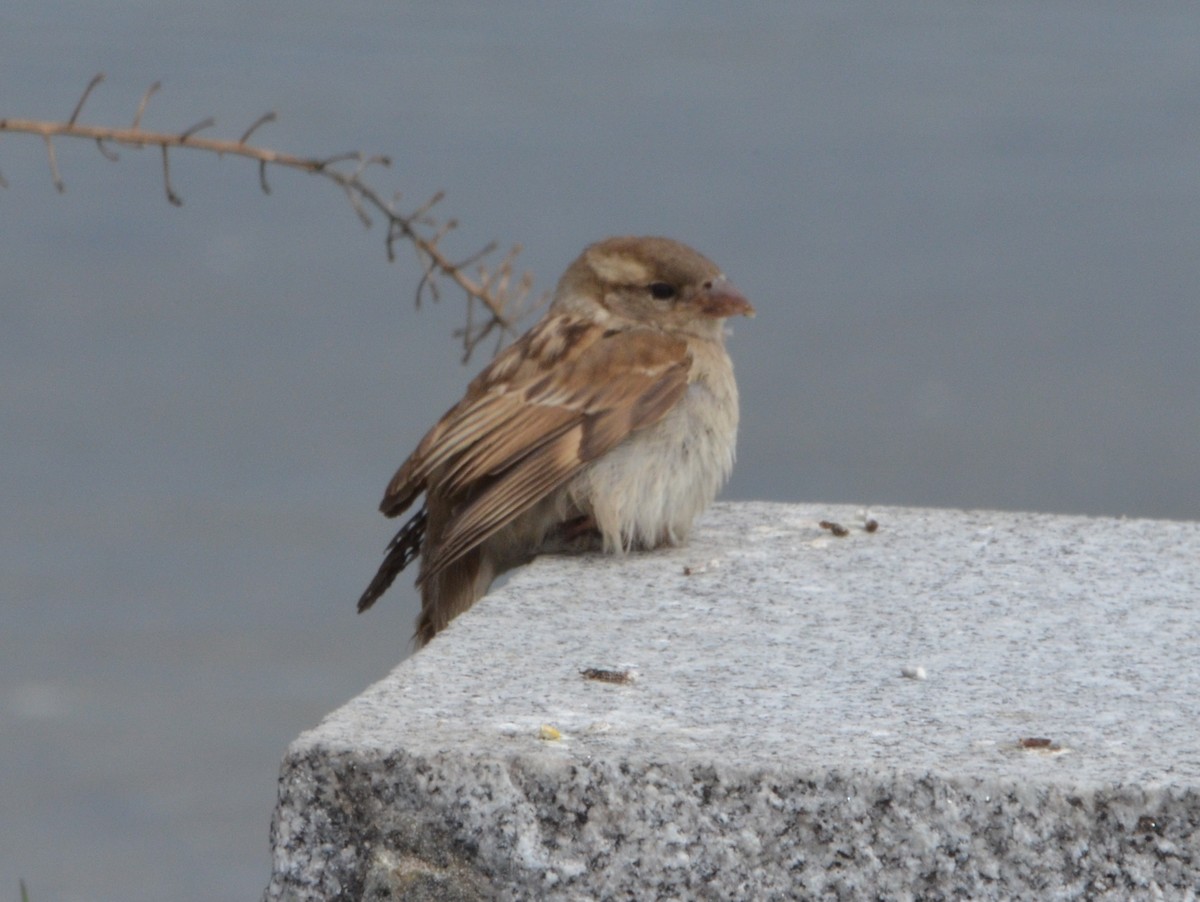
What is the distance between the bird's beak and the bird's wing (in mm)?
217

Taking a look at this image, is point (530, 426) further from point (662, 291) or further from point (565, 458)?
point (662, 291)

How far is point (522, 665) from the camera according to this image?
128 inches

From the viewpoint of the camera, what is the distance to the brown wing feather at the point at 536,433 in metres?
4.18

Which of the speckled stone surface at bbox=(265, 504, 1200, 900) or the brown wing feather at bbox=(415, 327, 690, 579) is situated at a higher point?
the brown wing feather at bbox=(415, 327, 690, 579)

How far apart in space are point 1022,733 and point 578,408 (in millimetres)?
1711

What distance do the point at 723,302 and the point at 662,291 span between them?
18 centimetres

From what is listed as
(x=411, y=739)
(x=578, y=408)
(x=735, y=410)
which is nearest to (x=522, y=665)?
(x=411, y=739)

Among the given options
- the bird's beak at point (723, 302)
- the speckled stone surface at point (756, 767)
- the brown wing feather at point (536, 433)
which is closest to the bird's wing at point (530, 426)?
the brown wing feather at point (536, 433)

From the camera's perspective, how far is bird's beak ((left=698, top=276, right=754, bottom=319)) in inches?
186

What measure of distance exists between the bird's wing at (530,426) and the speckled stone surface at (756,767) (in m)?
0.64

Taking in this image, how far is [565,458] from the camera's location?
4258mm

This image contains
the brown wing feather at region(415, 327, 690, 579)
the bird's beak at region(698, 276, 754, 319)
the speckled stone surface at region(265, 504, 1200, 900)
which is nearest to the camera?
the speckled stone surface at region(265, 504, 1200, 900)

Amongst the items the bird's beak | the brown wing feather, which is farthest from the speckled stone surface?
the bird's beak

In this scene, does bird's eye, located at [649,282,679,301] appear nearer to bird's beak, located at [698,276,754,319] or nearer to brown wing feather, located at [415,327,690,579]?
bird's beak, located at [698,276,754,319]
